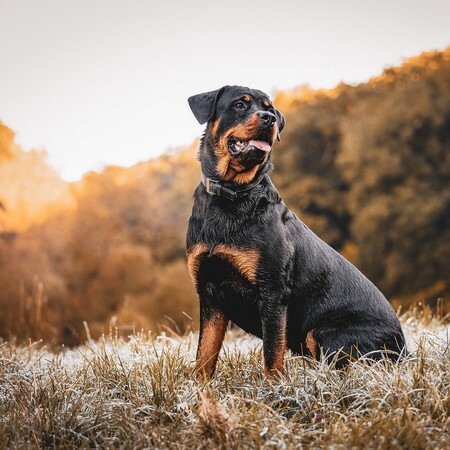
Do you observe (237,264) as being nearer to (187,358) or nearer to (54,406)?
(187,358)

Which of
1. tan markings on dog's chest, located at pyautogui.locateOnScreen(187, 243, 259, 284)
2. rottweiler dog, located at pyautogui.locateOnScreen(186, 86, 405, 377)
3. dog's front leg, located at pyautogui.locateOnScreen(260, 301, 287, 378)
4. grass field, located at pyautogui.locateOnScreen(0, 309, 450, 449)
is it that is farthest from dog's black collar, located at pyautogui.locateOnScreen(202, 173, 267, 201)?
grass field, located at pyautogui.locateOnScreen(0, 309, 450, 449)

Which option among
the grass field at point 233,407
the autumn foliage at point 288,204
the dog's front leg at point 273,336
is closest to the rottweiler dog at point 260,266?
the dog's front leg at point 273,336

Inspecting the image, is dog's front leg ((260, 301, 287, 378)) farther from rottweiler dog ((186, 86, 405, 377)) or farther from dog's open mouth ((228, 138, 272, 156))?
dog's open mouth ((228, 138, 272, 156))

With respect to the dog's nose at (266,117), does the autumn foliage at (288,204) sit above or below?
below

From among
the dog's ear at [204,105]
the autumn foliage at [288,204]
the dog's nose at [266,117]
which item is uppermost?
the dog's ear at [204,105]

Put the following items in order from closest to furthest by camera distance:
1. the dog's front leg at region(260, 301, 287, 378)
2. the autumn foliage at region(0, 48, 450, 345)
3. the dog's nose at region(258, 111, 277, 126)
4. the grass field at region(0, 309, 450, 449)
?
1. the grass field at region(0, 309, 450, 449)
2. the dog's front leg at region(260, 301, 287, 378)
3. the dog's nose at region(258, 111, 277, 126)
4. the autumn foliage at region(0, 48, 450, 345)

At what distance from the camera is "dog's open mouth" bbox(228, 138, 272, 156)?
3.39 meters

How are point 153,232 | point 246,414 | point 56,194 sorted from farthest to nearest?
point 153,232, point 56,194, point 246,414

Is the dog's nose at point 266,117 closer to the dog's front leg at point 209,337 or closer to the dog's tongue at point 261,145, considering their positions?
the dog's tongue at point 261,145

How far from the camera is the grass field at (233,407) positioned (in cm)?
245

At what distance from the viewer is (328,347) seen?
3498mm

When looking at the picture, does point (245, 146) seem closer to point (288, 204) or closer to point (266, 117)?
point (266, 117)

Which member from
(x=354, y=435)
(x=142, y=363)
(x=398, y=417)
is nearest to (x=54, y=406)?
(x=142, y=363)

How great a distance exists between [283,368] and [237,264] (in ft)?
2.24
